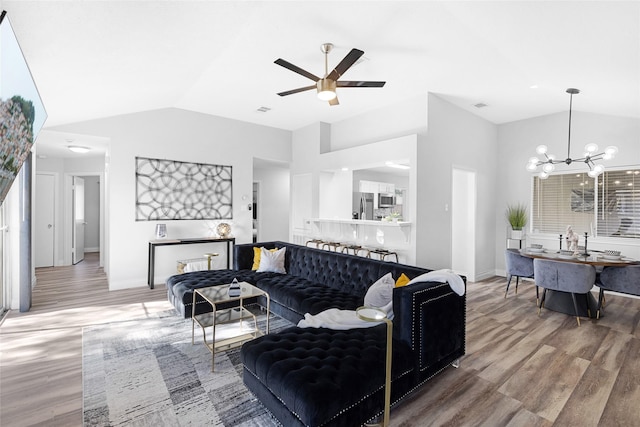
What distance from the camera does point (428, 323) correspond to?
7.73 ft

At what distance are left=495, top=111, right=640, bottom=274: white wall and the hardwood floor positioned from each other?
87.4 inches

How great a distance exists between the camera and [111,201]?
5266 millimetres

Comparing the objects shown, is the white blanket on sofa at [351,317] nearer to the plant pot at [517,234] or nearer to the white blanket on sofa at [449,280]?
the white blanket on sofa at [449,280]

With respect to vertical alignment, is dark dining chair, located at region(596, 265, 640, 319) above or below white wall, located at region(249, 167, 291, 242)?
below

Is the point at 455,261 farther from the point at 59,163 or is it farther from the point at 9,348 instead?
the point at 59,163

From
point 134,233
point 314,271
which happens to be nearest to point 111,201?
point 134,233

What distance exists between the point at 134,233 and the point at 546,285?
630 centimetres

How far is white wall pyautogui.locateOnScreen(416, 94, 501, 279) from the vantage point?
502cm

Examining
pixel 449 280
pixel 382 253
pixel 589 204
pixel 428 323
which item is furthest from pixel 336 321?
pixel 589 204

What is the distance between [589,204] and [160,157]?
765cm

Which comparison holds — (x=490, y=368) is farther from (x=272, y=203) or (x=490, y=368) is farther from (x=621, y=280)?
(x=272, y=203)

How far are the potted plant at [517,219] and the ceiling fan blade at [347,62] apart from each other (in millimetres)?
4939

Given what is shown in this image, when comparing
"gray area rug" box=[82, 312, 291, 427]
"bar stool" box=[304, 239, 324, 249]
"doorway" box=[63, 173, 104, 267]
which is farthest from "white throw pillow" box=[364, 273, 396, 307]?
"doorway" box=[63, 173, 104, 267]

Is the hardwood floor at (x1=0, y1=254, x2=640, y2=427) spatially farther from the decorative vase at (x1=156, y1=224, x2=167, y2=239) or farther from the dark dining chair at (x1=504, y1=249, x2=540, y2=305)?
the decorative vase at (x1=156, y1=224, x2=167, y2=239)
